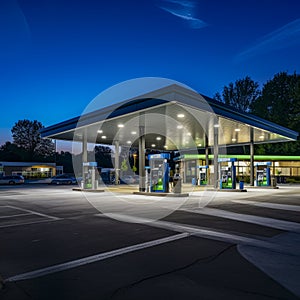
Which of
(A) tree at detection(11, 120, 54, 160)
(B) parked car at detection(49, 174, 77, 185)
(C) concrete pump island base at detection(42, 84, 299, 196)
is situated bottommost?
(B) parked car at detection(49, 174, 77, 185)

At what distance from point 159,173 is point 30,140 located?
84.6 meters

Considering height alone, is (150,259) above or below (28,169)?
below

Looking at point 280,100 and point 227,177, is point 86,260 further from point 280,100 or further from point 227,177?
point 280,100

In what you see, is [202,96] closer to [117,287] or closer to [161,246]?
[161,246]

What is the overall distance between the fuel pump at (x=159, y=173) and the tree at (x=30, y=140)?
80.8 meters

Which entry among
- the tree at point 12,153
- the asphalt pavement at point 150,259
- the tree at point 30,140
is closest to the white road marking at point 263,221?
the asphalt pavement at point 150,259

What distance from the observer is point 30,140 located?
313 ft

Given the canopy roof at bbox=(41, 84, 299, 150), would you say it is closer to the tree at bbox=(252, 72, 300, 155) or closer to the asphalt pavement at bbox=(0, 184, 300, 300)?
the asphalt pavement at bbox=(0, 184, 300, 300)

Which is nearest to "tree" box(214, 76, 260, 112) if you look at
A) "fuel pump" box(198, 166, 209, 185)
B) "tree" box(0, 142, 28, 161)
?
"fuel pump" box(198, 166, 209, 185)

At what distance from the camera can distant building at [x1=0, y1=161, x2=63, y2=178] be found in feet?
187

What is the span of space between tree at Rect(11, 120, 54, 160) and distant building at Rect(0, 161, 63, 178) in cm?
3392

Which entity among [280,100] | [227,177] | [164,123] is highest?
[280,100]

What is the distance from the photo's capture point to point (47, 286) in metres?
4.34

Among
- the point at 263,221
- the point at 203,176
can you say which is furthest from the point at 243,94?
the point at 263,221
